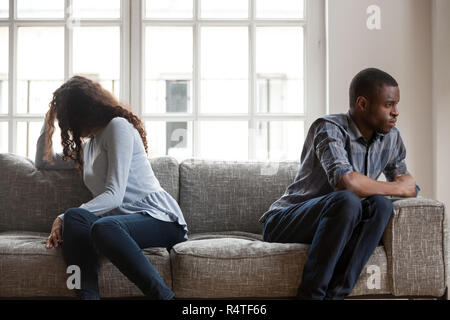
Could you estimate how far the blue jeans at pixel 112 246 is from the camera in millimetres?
Result: 1839

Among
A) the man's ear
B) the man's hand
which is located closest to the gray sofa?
the man's hand

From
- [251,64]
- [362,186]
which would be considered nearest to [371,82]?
[362,186]

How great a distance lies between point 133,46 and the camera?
318 centimetres

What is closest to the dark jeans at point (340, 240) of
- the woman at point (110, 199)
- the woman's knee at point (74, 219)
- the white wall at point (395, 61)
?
the woman at point (110, 199)

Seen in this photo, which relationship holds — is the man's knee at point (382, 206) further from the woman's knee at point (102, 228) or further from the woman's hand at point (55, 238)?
the woman's hand at point (55, 238)

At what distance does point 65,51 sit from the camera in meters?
3.18

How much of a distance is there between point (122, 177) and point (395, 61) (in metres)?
1.83

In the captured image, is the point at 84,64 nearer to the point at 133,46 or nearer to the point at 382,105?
the point at 133,46

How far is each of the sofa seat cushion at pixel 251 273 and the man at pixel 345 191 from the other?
0.23 feet

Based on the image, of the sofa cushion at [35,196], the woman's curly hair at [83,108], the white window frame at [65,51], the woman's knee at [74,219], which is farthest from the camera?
the white window frame at [65,51]

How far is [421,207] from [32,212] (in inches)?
71.2

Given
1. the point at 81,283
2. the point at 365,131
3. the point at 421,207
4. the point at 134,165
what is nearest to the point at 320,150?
the point at 365,131

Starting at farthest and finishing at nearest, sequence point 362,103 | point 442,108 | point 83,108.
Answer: point 442,108
point 83,108
point 362,103

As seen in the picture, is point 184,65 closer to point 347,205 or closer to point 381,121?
point 381,121
